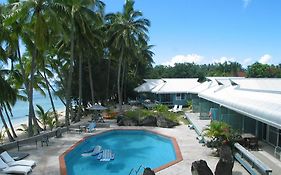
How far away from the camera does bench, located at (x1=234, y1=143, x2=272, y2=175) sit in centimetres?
1147

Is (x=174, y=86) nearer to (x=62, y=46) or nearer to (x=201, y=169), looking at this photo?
(x=62, y=46)

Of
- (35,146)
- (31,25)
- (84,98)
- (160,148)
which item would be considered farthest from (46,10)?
(84,98)

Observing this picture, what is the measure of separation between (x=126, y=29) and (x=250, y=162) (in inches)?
942

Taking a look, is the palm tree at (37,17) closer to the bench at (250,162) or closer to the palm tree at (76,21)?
the palm tree at (76,21)

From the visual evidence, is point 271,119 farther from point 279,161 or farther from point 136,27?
point 136,27

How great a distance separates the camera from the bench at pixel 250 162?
37.6ft

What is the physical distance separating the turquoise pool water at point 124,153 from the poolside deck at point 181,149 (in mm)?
780

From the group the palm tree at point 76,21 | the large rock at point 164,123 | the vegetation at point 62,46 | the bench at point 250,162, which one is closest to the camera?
the bench at point 250,162

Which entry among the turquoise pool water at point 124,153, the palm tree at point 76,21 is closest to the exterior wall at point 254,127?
the turquoise pool water at point 124,153

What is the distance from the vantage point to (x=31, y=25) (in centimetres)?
2131

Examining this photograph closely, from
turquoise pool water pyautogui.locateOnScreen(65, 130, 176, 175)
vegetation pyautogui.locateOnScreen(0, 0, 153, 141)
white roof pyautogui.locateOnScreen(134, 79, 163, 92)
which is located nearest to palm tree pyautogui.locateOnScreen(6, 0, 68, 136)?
vegetation pyautogui.locateOnScreen(0, 0, 153, 141)

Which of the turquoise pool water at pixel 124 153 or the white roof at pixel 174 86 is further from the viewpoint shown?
the white roof at pixel 174 86

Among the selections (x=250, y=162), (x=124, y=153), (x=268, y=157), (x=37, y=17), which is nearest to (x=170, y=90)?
(x=124, y=153)

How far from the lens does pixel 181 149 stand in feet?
59.9
